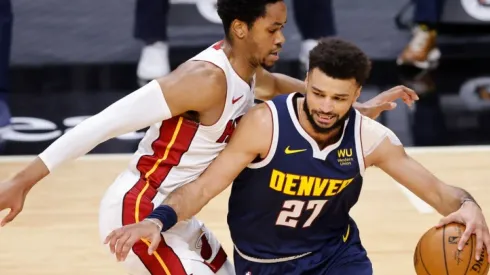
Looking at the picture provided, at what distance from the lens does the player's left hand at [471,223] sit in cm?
373

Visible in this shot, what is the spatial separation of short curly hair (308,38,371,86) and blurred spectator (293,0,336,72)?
3.83 meters

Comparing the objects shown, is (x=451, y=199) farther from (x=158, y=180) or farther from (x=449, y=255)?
(x=158, y=180)

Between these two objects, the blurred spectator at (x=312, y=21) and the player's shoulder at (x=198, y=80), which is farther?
the blurred spectator at (x=312, y=21)

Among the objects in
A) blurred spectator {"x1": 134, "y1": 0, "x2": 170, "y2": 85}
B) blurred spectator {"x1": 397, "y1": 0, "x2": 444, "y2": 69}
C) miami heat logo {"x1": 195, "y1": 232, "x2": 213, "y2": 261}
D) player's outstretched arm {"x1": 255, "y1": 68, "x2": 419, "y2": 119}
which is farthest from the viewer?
blurred spectator {"x1": 397, "y1": 0, "x2": 444, "y2": 69}

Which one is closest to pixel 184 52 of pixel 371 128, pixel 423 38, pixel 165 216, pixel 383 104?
pixel 423 38

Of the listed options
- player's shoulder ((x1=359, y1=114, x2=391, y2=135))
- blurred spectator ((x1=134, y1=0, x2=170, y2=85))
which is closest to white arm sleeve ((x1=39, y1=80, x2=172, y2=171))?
player's shoulder ((x1=359, y1=114, x2=391, y2=135))

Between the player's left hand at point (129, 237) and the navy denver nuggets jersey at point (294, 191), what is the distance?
54 cm

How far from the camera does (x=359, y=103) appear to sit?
4.45 metres

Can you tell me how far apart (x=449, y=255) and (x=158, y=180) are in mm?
1120

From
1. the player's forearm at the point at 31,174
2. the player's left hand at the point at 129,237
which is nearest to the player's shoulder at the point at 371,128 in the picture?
the player's left hand at the point at 129,237

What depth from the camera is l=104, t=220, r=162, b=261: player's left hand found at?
3400mm

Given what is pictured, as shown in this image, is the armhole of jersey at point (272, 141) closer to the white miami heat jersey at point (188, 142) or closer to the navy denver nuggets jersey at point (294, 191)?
the navy denver nuggets jersey at point (294, 191)

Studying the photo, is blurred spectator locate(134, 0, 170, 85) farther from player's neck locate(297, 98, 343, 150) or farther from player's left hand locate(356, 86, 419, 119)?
player's neck locate(297, 98, 343, 150)

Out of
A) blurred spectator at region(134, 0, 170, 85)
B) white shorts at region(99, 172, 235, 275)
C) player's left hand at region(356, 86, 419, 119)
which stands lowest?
blurred spectator at region(134, 0, 170, 85)
